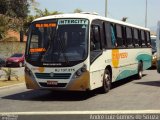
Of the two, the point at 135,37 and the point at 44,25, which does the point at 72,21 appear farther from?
the point at 135,37

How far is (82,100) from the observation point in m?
14.4

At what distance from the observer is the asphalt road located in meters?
12.5

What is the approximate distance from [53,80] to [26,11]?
2138 inches

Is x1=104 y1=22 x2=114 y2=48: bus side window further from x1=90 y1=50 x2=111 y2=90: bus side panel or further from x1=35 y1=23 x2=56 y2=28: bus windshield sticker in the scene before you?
x1=35 y1=23 x2=56 y2=28: bus windshield sticker

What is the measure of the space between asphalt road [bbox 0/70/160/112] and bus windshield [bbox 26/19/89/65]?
1.37 metres

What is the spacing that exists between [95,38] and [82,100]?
2.16m

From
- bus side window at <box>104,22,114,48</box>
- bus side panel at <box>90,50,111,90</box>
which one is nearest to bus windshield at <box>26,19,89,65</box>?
bus side panel at <box>90,50,111,90</box>

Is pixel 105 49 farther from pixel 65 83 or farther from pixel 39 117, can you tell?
pixel 39 117

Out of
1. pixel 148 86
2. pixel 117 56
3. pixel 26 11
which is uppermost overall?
pixel 26 11

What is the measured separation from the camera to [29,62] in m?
14.7

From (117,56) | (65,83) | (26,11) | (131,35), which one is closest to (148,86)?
(117,56)

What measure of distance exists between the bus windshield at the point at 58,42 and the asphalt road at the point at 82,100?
1372mm

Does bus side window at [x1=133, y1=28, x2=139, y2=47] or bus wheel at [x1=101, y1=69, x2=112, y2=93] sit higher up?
bus side window at [x1=133, y1=28, x2=139, y2=47]

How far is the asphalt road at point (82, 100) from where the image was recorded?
12516 mm
